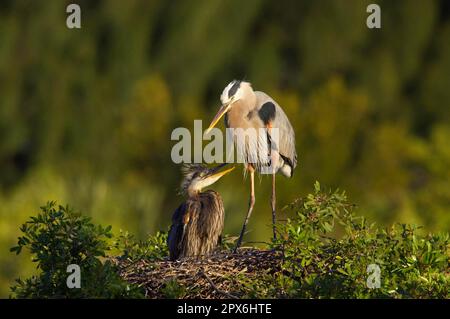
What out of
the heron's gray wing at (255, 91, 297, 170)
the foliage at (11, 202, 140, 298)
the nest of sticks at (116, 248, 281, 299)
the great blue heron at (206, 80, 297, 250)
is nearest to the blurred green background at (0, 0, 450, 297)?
the heron's gray wing at (255, 91, 297, 170)

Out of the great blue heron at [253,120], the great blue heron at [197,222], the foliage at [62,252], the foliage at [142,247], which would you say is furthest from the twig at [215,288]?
the great blue heron at [253,120]

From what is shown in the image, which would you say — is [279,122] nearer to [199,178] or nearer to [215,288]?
[199,178]

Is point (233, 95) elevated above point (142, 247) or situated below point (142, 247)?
above

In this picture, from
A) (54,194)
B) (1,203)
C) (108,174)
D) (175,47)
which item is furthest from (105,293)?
(175,47)

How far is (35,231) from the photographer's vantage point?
21.1 ft

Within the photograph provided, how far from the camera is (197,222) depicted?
25.9 feet

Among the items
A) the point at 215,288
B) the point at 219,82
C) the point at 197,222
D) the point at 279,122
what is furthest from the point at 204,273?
the point at 219,82

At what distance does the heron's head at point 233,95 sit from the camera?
8.30m

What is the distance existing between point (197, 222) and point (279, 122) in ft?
4.09

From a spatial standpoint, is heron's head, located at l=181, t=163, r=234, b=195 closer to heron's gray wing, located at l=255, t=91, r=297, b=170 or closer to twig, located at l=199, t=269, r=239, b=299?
heron's gray wing, located at l=255, t=91, r=297, b=170

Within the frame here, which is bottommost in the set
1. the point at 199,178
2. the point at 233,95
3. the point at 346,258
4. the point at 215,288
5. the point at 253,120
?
the point at 215,288

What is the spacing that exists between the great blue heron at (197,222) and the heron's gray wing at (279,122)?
1.92 feet
